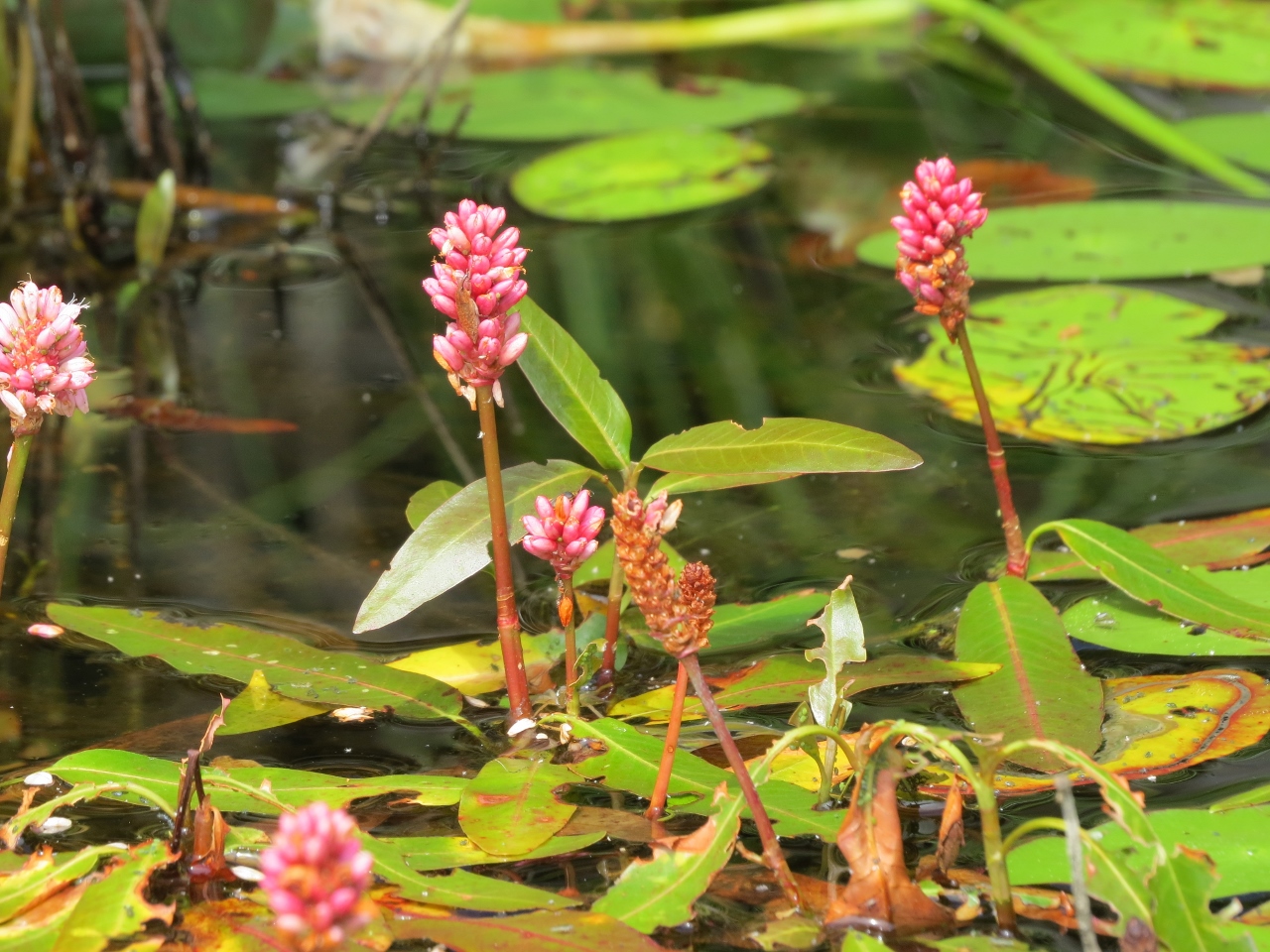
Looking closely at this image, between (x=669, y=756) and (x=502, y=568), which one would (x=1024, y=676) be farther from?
(x=502, y=568)

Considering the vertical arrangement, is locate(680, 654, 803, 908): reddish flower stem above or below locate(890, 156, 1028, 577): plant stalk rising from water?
below

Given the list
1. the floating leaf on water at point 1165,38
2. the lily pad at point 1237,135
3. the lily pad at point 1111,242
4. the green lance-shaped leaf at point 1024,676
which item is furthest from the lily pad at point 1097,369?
the floating leaf on water at point 1165,38

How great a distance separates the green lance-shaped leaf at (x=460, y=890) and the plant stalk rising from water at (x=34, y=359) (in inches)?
16.7

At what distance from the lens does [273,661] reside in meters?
1.26

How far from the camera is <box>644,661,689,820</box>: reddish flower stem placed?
97cm

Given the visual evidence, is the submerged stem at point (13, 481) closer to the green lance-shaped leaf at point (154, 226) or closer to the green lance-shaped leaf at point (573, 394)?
the green lance-shaped leaf at point (573, 394)

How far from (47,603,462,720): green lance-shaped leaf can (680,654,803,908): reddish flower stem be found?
34cm

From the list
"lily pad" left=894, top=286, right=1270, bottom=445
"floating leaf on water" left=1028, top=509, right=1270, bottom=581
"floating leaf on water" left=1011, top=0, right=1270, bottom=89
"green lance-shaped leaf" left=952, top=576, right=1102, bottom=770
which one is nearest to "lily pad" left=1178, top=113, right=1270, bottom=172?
"floating leaf on water" left=1011, top=0, right=1270, bottom=89

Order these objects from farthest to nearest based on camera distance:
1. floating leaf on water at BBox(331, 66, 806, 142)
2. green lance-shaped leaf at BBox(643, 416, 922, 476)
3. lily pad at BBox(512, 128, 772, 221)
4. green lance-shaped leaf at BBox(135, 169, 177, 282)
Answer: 1. floating leaf on water at BBox(331, 66, 806, 142)
2. lily pad at BBox(512, 128, 772, 221)
3. green lance-shaped leaf at BBox(135, 169, 177, 282)
4. green lance-shaped leaf at BBox(643, 416, 922, 476)

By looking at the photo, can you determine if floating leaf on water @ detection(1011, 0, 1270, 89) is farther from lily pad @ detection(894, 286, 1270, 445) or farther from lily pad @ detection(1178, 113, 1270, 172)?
lily pad @ detection(894, 286, 1270, 445)

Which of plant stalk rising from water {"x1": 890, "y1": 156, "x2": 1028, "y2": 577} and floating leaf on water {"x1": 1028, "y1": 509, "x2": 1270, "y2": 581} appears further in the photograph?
floating leaf on water {"x1": 1028, "y1": 509, "x2": 1270, "y2": 581}

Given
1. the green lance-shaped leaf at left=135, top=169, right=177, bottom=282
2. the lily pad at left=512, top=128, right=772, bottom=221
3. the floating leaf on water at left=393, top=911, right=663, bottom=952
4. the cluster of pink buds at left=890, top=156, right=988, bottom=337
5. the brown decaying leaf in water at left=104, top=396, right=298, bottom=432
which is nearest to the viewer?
the floating leaf on water at left=393, top=911, right=663, bottom=952

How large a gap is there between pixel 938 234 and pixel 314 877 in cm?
81

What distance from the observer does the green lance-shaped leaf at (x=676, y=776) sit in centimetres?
100
